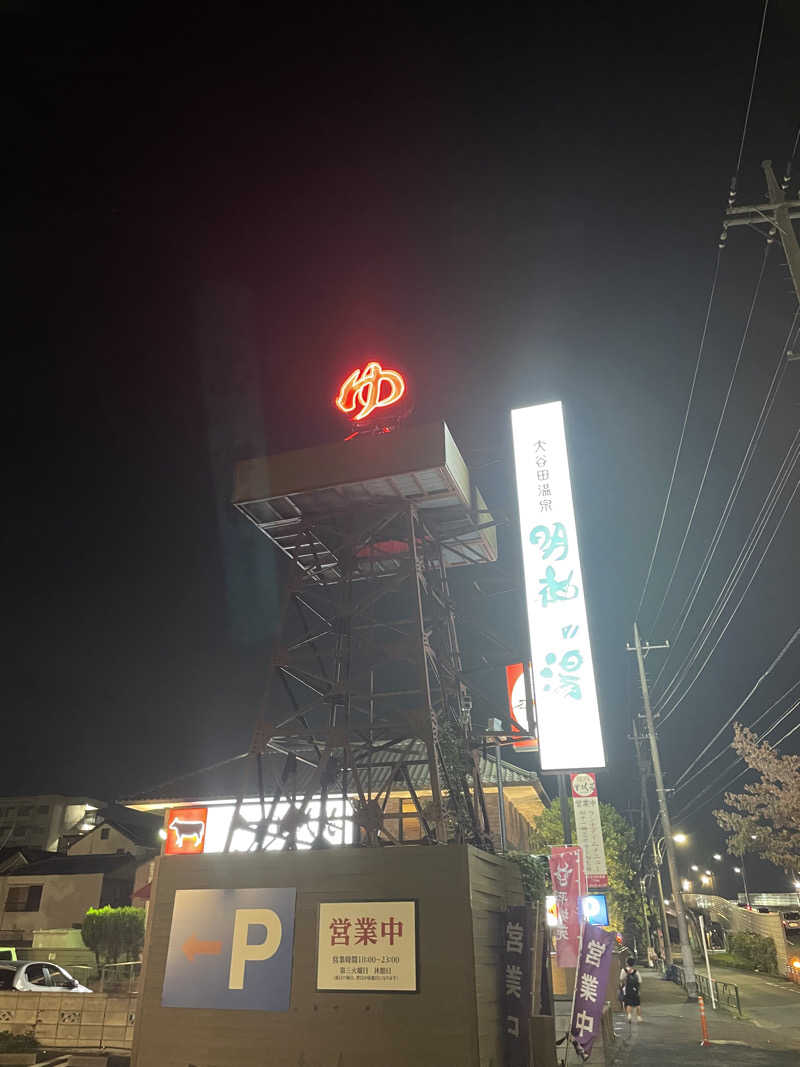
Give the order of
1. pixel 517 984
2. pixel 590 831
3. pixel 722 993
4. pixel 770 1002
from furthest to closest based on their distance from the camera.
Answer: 1. pixel 590 831
2. pixel 722 993
3. pixel 770 1002
4. pixel 517 984

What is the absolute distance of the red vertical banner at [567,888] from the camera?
1973 centimetres

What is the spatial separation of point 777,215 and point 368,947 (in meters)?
14.1

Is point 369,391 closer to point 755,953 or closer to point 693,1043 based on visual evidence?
point 693,1043

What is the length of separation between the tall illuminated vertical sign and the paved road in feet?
28.2

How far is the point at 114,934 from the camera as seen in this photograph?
27.5 meters

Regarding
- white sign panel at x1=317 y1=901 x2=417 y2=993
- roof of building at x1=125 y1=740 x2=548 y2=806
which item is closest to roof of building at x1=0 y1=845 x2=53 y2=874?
roof of building at x1=125 y1=740 x2=548 y2=806

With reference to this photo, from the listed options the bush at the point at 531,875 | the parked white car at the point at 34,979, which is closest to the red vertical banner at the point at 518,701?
the bush at the point at 531,875

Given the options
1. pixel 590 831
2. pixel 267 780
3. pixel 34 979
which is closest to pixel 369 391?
pixel 34 979

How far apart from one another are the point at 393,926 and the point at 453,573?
34.3ft

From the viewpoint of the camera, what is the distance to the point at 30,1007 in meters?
15.9

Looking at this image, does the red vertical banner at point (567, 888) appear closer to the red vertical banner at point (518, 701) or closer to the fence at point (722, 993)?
the red vertical banner at point (518, 701)

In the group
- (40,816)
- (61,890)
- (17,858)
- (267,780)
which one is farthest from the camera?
(40,816)

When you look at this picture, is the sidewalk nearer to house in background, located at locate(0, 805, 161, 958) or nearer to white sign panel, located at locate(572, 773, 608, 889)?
white sign panel, located at locate(572, 773, 608, 889)

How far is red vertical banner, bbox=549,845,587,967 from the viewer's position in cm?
1973
